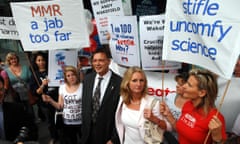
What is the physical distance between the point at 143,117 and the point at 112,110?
0.59 metres

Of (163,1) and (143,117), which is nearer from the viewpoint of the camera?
(143,117)

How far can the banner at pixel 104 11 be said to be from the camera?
4191 millimetres

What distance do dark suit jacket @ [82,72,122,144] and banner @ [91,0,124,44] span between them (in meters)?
1.06

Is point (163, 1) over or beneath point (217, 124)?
over

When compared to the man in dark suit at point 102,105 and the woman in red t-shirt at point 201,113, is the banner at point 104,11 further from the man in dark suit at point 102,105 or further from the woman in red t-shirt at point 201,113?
the woman in red t-shirt at point 201,113

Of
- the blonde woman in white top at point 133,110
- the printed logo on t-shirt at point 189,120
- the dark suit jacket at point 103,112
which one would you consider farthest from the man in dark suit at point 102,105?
the printed logo on t-shirt at point 189,120

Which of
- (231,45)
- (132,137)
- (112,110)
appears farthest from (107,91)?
(231,45)

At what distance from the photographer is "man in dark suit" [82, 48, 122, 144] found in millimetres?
3246

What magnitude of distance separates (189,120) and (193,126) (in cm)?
7

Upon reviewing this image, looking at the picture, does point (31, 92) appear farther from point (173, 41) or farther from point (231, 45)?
point (231, 45)

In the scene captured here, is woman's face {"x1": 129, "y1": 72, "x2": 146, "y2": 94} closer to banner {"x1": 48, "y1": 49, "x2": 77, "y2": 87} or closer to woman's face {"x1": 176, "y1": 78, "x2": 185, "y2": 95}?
woman's face {"x1": 176, "y1": 78, "x2": 185, "y2": 95}

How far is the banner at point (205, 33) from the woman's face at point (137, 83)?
1.12 ft

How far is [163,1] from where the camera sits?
5.75 m

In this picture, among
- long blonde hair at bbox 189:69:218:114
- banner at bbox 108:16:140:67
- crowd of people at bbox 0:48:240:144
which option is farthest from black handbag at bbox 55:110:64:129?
long blonde hair at bbox 189:69:218:114
